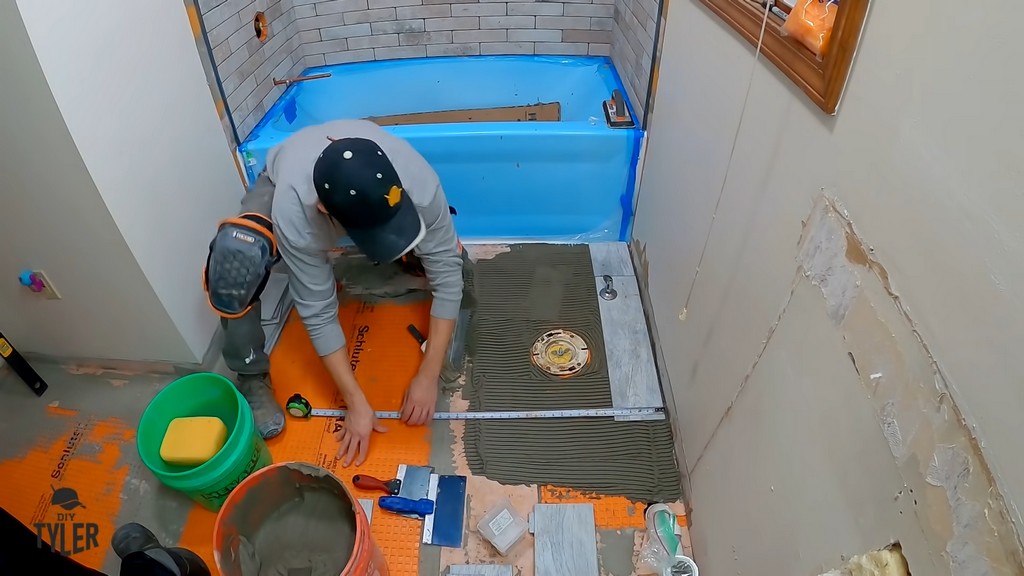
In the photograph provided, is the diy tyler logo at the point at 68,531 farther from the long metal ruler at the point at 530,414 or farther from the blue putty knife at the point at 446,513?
the blue putty knife at the point at 446,513

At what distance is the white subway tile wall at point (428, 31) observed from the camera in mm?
2168

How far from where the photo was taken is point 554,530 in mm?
1309

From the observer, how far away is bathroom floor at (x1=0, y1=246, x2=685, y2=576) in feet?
4.27

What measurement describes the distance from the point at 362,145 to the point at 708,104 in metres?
0.75

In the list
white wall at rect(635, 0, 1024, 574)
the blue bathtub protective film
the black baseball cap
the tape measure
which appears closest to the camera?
white wall at rect(635, 0, 1024, 574)

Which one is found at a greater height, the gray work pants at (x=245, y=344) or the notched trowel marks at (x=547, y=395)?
the gray work pants at (x=245, y=344)

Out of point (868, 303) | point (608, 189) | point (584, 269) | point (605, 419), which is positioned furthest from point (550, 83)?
point (868, 303)

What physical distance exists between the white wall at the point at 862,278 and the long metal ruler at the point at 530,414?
0.23m

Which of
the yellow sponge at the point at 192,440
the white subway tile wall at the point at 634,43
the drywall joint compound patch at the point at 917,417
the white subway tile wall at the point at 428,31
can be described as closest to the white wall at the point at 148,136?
the yellow sponge at the point at 192,440

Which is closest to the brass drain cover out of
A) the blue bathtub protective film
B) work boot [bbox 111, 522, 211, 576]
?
the blue bathtub protective film

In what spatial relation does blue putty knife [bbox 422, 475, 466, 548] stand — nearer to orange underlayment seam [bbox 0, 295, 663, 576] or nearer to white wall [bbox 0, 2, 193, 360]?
orange underlayment seam [bbox 0, 295, 663, 576]

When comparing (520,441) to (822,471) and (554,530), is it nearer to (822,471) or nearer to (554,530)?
(554,530)

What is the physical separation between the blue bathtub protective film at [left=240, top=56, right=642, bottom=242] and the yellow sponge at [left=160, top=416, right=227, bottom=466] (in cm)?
92

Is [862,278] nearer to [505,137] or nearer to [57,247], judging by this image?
[505,137]
